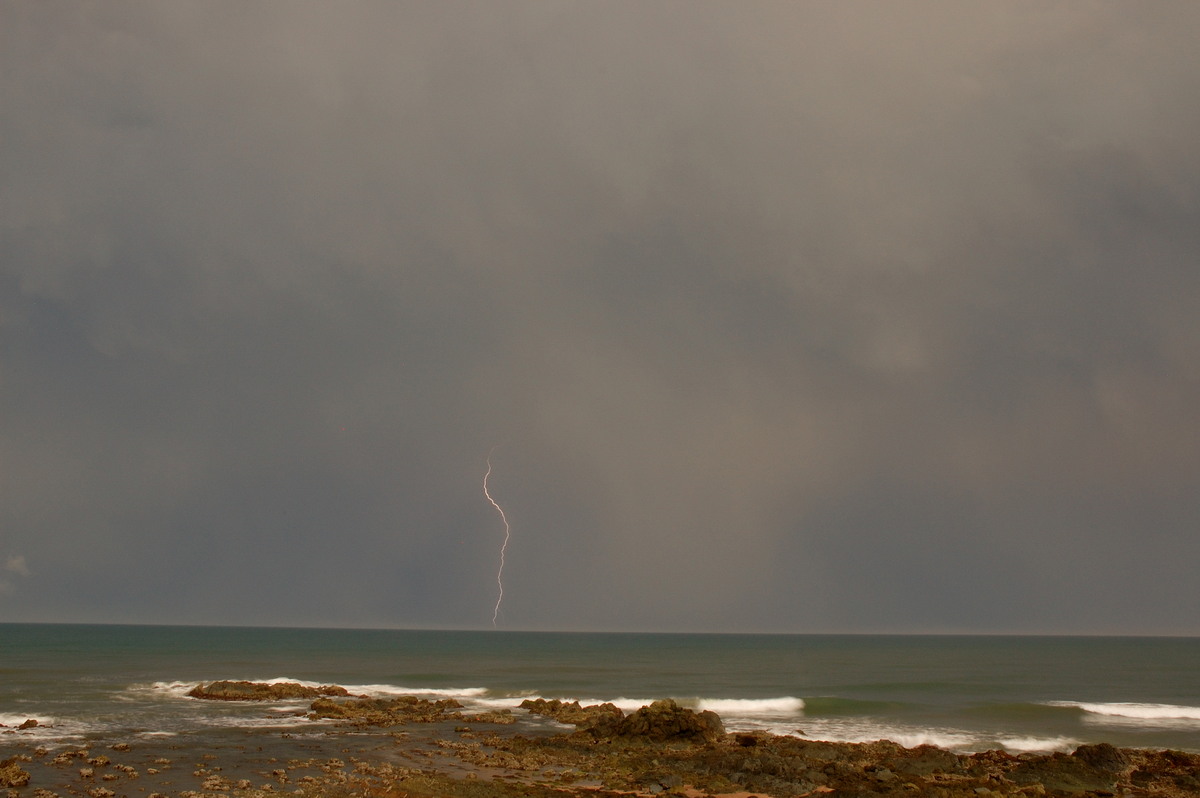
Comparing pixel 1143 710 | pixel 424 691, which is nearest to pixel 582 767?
pixel 424 691

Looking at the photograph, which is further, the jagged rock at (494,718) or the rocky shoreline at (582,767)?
the jagged rock at (494,718)

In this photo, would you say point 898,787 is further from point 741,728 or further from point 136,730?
point 136,730

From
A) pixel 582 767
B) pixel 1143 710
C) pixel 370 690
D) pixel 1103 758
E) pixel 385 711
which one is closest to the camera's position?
pixel 582 767

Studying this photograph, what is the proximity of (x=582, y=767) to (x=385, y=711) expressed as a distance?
1456 cm

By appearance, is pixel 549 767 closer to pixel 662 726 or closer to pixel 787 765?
pixel 662 726

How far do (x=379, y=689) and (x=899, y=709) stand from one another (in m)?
31.1

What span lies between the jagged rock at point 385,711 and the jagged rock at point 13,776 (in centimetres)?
1275

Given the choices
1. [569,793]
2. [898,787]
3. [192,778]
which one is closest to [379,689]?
[192,778]

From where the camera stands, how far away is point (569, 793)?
771 inches

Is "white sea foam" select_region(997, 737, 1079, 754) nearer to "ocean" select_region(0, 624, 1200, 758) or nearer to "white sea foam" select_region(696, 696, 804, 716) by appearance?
"ocean" select_region(0, 624, 1200, 758)

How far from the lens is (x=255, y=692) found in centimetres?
4066

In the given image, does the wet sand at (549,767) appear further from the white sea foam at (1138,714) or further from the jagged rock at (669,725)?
the white sea foam at (1138,714)

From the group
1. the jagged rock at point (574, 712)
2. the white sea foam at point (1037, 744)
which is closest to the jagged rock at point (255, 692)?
the jagged rock at point (574, 712)

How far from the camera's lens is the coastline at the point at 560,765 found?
65.8 feet
